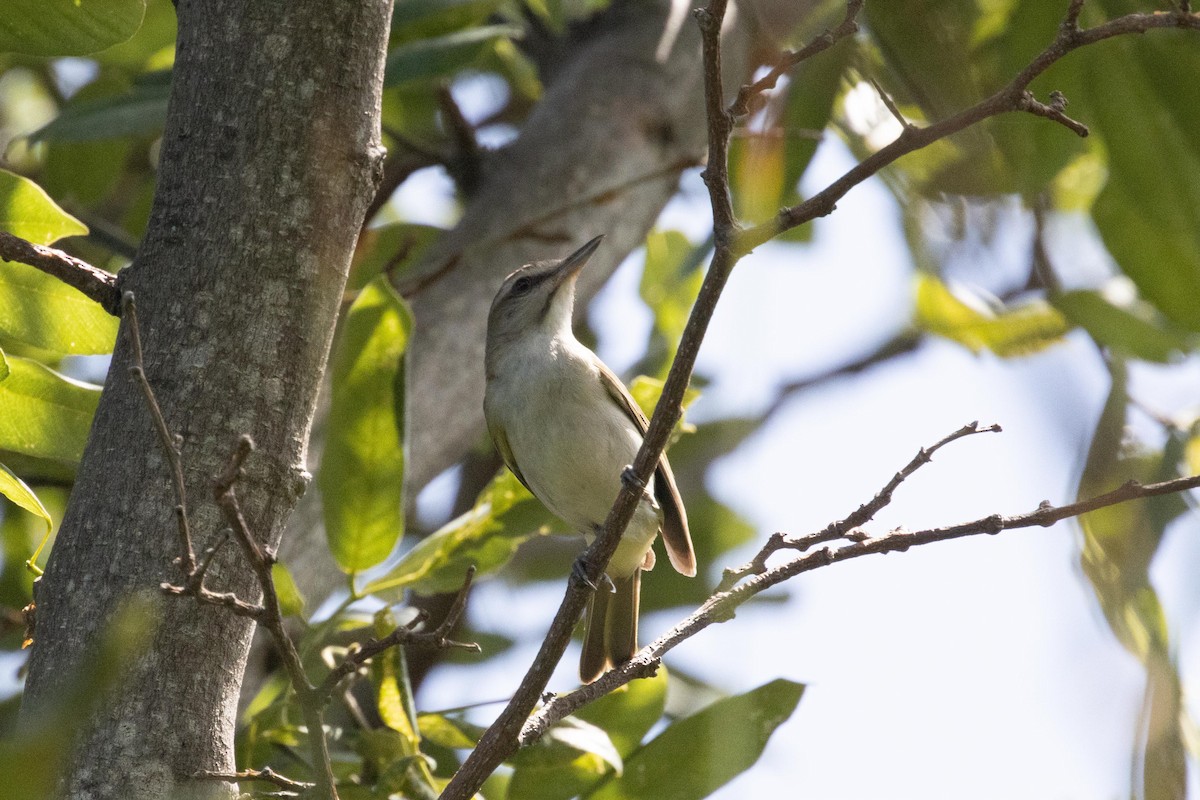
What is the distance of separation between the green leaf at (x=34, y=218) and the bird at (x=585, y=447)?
5.24ft

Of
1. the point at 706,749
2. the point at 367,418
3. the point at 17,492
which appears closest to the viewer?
the point at 17,492

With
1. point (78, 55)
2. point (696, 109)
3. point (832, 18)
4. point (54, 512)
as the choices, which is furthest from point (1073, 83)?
point (54, 512)

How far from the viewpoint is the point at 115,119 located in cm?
331

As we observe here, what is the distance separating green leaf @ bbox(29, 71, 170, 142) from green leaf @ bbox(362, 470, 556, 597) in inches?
55.2

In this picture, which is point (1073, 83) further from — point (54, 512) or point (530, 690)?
point (54, 512)

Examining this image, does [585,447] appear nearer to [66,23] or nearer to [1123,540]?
[1123,540]

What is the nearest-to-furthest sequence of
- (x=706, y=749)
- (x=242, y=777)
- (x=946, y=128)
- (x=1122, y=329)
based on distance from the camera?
(x=946, y=128), (x=242, y=777), (x=706, y=749), (x=1122, y=329)

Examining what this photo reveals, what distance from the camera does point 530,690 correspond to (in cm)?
183

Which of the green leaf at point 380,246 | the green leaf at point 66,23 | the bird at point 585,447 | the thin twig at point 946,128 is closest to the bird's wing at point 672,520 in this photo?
the bird at point 585,447

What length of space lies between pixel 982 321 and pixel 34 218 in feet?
9.92

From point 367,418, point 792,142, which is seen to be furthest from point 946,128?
point 792,142

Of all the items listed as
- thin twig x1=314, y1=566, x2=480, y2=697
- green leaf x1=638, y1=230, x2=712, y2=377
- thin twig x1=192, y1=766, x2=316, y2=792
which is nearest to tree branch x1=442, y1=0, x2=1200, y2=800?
thin twig x1=314, y1=566, x2=480, y2=697

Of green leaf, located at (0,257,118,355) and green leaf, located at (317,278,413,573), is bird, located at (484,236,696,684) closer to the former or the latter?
green leaf, located at (317,278,413,573)

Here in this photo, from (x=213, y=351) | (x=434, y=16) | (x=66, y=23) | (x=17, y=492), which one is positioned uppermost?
(x=434, y=16)
